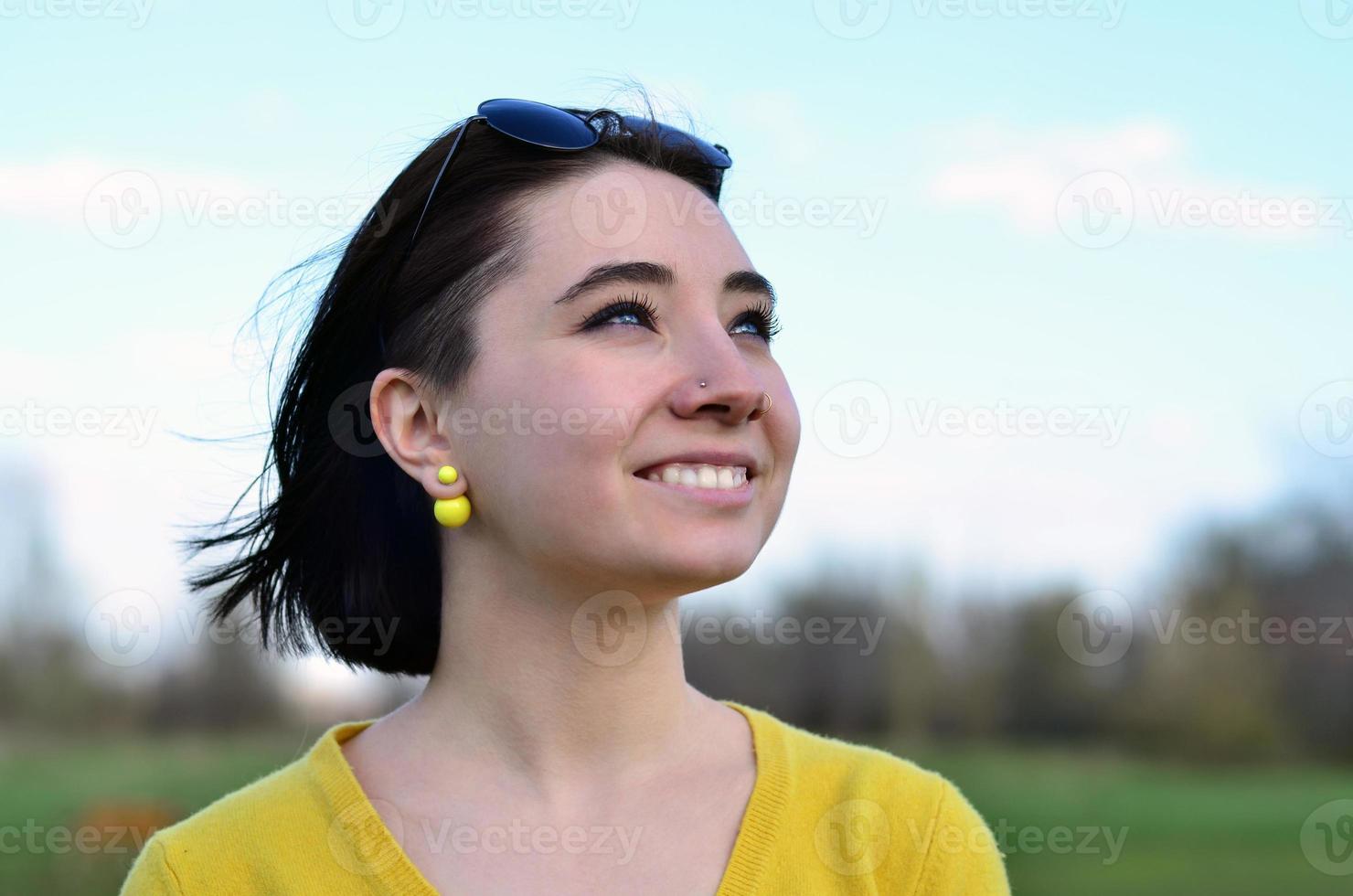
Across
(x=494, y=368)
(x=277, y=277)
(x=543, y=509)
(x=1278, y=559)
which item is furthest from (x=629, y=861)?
(x=1278, y=559)

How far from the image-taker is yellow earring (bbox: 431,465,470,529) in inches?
108

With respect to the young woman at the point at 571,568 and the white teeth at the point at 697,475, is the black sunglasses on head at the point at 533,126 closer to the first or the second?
the young woman at the point at 571,568

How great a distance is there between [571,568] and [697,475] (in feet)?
1.05

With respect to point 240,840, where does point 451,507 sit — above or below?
above

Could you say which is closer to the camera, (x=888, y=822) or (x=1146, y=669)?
(x=888, y=822)

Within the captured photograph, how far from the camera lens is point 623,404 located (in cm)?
248

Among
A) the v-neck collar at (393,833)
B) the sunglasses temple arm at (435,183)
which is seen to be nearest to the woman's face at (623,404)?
the sunglasses temple arm at (435,183)

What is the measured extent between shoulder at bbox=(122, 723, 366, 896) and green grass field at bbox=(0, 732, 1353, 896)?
23063 millimetres

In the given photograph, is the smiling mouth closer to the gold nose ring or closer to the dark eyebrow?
the gold nose ring

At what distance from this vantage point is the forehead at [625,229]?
2688 mm

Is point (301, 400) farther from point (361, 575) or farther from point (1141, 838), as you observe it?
point (1141, 838)
